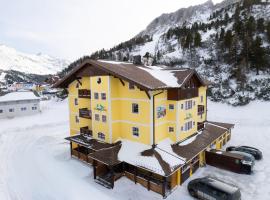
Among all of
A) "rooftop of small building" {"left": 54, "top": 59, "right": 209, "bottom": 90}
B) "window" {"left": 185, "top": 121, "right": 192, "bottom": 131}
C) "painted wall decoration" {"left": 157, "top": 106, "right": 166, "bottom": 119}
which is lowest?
"window" {"left": 185, "top": 121, "right": 192, "bottom": 131}

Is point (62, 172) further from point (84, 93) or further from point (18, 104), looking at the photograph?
point (18, 104)

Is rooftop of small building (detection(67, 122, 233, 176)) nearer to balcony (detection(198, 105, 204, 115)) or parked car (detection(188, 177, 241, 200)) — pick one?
parked car (detection(188, 177, 241, 200))

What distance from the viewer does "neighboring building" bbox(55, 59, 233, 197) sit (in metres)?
18.0

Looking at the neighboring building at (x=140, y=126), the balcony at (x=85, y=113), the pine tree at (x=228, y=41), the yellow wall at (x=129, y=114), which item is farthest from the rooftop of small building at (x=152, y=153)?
the pine tree at (x=228, y=41)

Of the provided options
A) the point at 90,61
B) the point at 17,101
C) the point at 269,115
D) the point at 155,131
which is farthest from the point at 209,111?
the point at 17,101

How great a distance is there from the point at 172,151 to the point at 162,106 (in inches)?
181

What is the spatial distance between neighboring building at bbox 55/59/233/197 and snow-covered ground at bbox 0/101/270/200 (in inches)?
41.8

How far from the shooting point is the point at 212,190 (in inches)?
609

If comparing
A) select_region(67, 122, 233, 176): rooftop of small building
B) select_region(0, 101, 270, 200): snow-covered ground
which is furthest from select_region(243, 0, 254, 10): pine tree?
select_region(67, 122, 233, 176): rooftop of small building

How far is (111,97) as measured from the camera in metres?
21.3

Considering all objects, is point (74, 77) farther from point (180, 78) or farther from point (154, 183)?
point (154, 183)

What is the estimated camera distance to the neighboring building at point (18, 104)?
51438mm

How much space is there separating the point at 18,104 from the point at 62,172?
40.6 meters

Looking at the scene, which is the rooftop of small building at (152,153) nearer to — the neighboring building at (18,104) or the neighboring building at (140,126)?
the neighboring building at (140,126)
